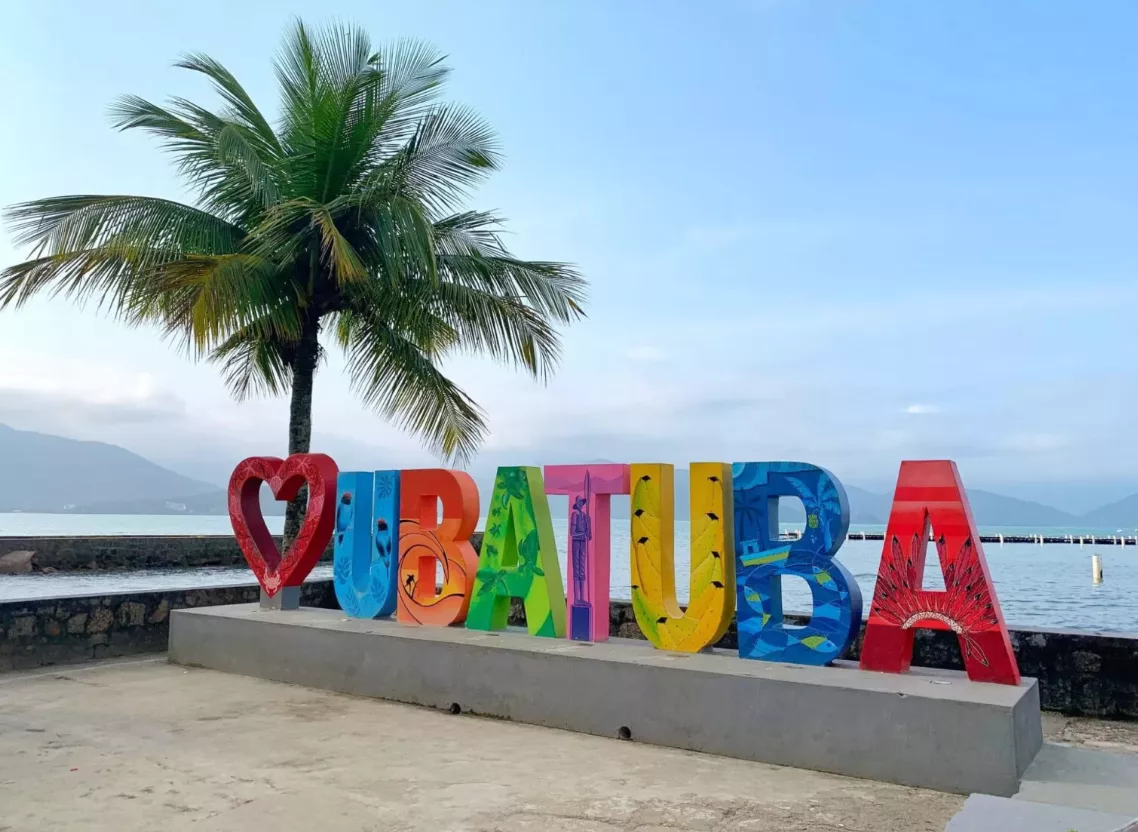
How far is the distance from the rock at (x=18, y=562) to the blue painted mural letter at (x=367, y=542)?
1276 centimetres

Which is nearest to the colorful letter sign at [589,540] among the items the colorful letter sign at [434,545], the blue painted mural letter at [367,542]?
the colorful letter sign at [434,545]

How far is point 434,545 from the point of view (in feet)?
25.7

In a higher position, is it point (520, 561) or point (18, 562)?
point (520, 561)

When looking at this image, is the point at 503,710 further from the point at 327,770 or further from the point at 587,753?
the point at 327,770

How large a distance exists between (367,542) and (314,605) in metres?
3.76

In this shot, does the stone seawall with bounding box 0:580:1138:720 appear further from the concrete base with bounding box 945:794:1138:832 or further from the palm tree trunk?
the concrete base with bounding box 945:794:1138:832

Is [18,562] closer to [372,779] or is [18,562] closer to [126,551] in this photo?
[126,551]

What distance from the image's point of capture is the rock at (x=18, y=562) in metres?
17.8

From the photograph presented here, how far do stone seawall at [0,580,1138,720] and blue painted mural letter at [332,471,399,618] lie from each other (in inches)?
88.2

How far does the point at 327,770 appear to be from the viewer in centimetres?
529

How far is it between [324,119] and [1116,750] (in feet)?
33.8

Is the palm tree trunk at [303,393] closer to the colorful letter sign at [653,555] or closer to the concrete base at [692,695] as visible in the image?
the colorful letter sign at [653,555]

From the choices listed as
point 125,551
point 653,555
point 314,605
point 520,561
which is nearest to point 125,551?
point 125,551

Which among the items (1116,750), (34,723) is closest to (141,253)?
(34,723)
